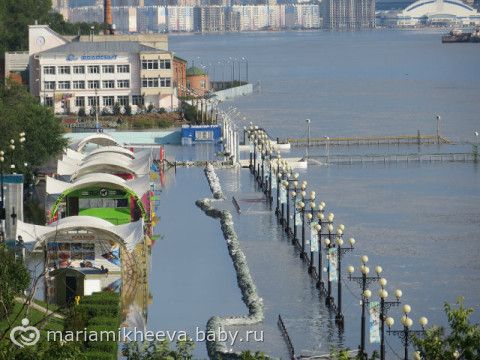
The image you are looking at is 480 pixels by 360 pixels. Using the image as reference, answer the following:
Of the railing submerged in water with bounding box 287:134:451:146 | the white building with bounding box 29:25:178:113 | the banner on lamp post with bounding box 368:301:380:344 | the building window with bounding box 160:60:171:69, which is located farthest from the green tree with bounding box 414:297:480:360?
the building window with bounding box 160:60:171:69

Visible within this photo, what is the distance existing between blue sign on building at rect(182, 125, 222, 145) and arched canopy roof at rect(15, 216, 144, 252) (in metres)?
15.8

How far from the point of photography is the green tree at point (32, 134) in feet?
79.2

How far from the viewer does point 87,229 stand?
16.7 metres

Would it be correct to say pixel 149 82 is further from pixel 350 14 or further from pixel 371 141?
pixel 350 14

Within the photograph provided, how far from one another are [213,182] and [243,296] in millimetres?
9575

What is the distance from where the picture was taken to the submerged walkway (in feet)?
50.1

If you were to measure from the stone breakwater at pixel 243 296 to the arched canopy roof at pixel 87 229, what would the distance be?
118 centimetres

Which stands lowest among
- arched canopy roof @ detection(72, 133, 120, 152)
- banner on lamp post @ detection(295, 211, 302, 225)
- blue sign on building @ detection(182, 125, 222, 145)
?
blue sign on building @ detection(182, 125, 222, 145)

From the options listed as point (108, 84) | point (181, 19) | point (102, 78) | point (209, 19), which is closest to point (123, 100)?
point (108, 84)

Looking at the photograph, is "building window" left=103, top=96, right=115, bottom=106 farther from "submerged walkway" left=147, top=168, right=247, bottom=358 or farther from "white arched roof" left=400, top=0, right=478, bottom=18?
"white arched roof" left=400, top=0, right=478, bottom=18

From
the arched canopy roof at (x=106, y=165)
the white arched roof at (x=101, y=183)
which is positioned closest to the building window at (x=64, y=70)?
the arched canopy roof at (x=106, y=165)

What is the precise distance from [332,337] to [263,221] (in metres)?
7.18

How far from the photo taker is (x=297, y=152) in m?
31.0

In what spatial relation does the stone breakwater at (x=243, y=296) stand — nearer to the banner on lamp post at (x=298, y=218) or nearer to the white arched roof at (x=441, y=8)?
the banner on lamp post at (x=298, y=218)
